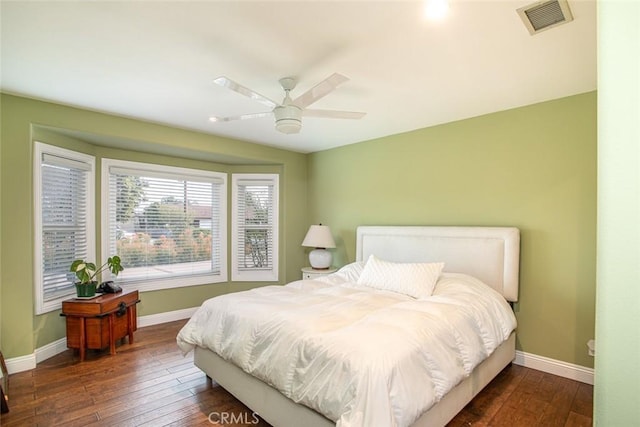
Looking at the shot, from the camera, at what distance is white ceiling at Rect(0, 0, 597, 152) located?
5.66ft

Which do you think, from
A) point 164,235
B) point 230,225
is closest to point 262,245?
point 230,225

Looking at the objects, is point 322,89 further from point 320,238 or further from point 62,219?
point 62,219

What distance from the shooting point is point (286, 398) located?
6.27ft

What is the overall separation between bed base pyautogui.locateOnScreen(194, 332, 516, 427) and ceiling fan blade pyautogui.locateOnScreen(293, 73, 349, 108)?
1.94 meters

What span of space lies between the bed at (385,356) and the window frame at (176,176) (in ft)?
6.42

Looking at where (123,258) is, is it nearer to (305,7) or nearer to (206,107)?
(206,107)

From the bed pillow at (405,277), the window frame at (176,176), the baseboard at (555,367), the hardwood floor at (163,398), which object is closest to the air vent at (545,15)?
the bed pillow at (405,277)

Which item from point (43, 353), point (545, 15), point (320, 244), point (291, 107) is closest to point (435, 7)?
point (545, 15)

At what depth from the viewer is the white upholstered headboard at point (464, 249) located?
9.86ft

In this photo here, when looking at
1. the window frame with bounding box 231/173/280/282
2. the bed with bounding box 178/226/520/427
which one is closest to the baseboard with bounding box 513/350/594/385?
the bed with bounding box 178/226/520/427

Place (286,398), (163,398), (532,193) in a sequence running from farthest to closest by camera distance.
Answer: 1. (532,193)
2. (163,398)
3. (286,398)

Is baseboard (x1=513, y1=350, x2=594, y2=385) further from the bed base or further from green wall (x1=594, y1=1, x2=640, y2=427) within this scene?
green wall (x1=594, y1=1, x2=640, y2=427)

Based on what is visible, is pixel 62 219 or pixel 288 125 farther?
pixel 62 219

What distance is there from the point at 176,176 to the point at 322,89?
3.25 meters
